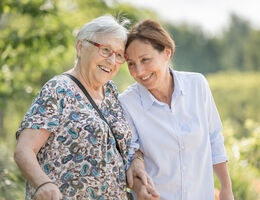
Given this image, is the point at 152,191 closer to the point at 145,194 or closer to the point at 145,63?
the point at 145,194

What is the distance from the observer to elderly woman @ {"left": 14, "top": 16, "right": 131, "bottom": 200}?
2.09 m

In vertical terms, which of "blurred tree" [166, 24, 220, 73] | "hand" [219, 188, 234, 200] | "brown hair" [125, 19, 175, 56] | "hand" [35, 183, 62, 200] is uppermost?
"brown hair" [125, 19, 175, 56]

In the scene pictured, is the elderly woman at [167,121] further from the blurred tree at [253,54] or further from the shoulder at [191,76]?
the blurred tree at [253,54]

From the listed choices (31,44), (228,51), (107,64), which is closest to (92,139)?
(107,64)

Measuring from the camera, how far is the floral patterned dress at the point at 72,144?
2.15 meters

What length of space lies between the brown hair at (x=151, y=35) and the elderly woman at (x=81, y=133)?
15 cm

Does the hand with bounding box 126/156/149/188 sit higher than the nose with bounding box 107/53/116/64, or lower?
lower

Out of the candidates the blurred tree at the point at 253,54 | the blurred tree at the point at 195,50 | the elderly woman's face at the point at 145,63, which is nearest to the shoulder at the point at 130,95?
the elderly woman's face at the point at 145,63

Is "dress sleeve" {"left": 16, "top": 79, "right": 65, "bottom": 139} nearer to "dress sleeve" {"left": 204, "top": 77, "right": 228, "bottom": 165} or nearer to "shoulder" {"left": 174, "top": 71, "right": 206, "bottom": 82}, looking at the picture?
"shoulder" {"left": 174, "top": 71, "right": 206, "bottom": 82}

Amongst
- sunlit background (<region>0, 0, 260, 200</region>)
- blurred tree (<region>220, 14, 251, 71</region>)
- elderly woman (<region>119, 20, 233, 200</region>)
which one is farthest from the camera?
blurred tree (<region>220, 14, 251, 71</region>)

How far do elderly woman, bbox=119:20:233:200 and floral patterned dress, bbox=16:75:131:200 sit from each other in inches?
13.4

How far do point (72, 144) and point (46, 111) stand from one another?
10.0 inches

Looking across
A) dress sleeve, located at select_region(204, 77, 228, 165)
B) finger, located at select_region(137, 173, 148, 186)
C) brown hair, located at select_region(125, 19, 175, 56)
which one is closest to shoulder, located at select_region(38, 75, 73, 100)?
brown hair, located at select_region(125, 19, 175, 56)

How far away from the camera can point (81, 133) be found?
87.9 inches
